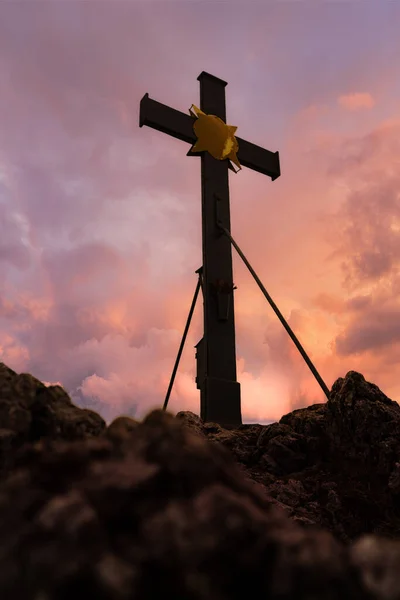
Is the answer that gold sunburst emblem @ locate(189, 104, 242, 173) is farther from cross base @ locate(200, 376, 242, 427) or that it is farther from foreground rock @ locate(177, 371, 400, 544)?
foreground rock @ locate(177, 371, 400, 544)

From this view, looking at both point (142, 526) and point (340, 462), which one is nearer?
point (142, 526)

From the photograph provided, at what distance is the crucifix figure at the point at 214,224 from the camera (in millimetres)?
6180

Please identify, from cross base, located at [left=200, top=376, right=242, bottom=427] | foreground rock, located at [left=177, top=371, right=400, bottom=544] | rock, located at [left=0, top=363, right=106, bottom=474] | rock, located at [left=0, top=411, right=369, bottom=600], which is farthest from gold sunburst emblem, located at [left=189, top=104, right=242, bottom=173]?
rock, located at [left=0, top=411, right=369, bottom=600]

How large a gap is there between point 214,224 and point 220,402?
7.94 ft

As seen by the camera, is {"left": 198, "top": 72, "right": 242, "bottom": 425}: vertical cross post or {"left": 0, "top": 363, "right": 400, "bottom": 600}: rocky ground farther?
{"left": 198, "top": 72, "right": 242, "bottom": 425}: vertical cross post

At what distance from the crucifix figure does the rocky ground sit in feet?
14.6

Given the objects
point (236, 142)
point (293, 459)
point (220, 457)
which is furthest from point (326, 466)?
point (236, 142)

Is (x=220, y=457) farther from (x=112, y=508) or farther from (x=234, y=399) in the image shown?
(x=234, y=399)

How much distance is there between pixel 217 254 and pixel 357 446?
138 inches

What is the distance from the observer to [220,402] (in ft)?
20.0

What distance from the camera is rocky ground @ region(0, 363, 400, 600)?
1.04 m

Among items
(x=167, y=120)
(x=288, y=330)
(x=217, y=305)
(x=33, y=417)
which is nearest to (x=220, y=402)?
(x=217, y=305)

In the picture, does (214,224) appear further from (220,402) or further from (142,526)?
(142,526)

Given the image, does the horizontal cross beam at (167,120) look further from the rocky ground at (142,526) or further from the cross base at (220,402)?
the rocky ground at (142,526)
